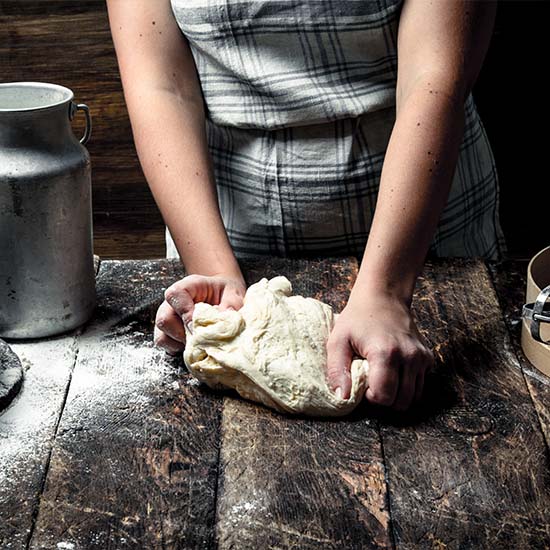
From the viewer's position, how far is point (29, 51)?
2100 millimetres

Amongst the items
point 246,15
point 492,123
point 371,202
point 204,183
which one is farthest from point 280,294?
point 492,123

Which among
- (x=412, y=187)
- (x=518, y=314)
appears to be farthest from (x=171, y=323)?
(x=518, y=314)

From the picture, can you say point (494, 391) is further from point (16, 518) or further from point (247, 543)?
point (16, 518)

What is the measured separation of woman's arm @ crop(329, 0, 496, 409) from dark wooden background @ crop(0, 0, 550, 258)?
878mm

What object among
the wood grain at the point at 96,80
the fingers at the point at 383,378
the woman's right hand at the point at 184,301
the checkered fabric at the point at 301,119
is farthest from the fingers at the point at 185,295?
the wood grain at the point at 96,80

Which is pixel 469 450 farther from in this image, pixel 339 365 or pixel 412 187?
pixel 412 187

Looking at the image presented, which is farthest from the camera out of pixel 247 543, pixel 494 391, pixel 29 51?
pixel 29 51

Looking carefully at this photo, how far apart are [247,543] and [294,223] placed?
29.0 inches

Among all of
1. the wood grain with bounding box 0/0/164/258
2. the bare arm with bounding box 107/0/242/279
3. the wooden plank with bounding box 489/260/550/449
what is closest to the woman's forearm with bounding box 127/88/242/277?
the bare arm with bounding box 107/0/242/279

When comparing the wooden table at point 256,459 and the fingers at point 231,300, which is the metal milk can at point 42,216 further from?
the fingers at point 231,300

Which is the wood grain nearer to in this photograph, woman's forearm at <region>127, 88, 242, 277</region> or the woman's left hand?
woman's forearm at <region>127, 88, 242, 277</region>

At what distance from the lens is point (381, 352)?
1012 mm

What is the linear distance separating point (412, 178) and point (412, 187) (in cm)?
1

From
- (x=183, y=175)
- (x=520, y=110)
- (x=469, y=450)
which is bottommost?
(x=520, y=110)
